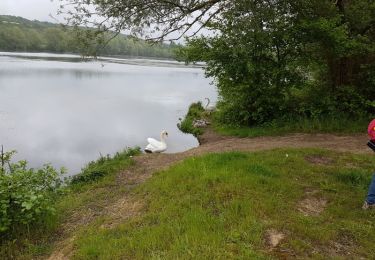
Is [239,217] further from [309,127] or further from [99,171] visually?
[309,127]

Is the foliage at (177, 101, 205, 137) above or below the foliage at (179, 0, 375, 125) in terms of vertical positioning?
below

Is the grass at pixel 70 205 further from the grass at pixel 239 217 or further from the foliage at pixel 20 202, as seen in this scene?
the grass at pixel 239 217

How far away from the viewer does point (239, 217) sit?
596 centimetres

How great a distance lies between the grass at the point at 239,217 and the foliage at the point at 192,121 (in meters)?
9.72

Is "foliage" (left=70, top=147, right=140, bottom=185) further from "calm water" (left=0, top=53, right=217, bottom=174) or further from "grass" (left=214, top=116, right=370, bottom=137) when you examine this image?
"grass" (left=214, top=116, right=370, bottom=137)

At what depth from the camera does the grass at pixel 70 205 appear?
6.30 m

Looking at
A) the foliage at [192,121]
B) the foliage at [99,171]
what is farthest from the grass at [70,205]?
the foliage at [192,121]

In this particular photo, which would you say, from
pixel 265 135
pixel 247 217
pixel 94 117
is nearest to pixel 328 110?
pixel 265 135

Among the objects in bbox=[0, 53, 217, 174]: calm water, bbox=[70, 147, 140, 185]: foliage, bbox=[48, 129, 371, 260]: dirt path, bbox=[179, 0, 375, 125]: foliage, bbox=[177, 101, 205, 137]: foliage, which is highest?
bbox=[179, 0, 375, 125]: foliage

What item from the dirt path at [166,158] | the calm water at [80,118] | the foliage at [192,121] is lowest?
the calm water at [80,118]

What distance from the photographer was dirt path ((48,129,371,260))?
278 inches

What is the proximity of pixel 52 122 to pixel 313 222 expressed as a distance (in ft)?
62.2

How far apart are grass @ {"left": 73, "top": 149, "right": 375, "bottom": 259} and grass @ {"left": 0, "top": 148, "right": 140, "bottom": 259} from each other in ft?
2.24

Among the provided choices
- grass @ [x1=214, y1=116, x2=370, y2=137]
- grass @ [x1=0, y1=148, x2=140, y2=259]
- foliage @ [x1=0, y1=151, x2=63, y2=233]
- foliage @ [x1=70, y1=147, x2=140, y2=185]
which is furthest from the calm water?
foliage @ [x1=0, y1=151, x2=63, y2=233]
